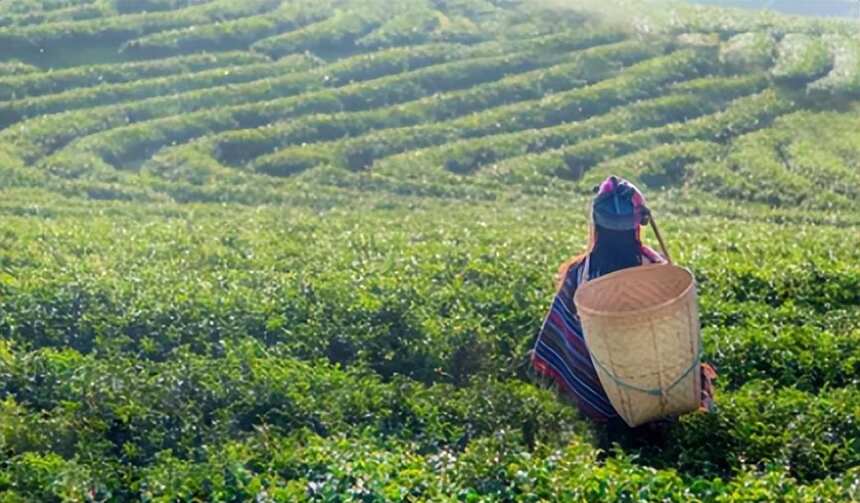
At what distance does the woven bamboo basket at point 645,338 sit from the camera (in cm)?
895

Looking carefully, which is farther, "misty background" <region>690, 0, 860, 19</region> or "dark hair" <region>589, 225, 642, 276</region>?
"misty background" <region>690, 0, 860, 19</region>

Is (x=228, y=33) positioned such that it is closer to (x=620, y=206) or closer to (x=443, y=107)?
(x=443, y=107)

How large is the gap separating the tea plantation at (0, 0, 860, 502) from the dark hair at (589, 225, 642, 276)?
3.70ft

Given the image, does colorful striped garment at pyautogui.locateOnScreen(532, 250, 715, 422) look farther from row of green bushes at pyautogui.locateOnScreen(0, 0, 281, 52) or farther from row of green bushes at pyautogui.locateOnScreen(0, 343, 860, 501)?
row of green bushes at pyautogui.locateOnScreen(0, 0, 281, 52)

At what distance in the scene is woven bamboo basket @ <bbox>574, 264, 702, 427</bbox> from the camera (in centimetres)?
895

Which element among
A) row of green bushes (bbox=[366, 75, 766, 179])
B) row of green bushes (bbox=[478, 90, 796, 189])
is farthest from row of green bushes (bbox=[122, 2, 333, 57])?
row of green bushes (bbox=[478, 90, 796, 189])

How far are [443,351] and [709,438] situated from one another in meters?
2.93

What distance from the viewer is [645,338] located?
895 cm

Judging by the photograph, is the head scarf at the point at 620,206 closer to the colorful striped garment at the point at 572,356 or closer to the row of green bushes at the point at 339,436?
the colorful striped garment at the point at 572,356

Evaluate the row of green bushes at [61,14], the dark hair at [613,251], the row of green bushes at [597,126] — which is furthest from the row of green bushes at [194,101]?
the dark hair at [613,251]

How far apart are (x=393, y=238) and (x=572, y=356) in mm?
7747

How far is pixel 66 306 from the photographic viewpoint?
1230 centimetres

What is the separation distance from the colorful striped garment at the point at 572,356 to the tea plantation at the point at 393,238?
0.60 feet

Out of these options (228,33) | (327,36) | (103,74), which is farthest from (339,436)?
(327,36)
